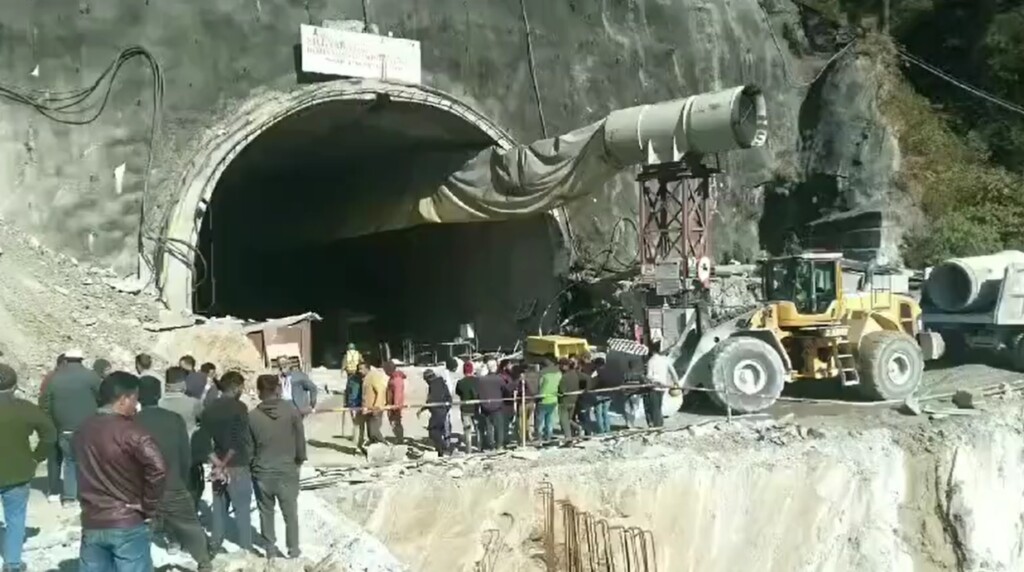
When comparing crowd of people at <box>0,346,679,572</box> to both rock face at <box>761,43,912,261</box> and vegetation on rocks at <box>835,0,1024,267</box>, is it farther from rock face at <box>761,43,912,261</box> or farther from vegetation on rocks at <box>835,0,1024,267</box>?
vegetation on rocks at <box>835,0,1024,267</box>

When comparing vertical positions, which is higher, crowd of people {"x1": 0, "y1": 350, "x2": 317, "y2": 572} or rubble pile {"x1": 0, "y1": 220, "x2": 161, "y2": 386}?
rubble pile {"x1": 0, "y1": 220, "x2": 161, "y2": 386}

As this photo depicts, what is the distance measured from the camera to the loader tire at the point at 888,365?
16578 millimetres

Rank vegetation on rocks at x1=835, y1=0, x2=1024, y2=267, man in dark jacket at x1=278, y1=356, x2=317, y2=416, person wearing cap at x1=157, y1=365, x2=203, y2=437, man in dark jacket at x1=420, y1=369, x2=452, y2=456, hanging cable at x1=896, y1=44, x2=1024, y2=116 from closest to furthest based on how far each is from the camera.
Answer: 1. person wearing cap at x1=157, y1=365, x2=203, y2=437
2. man in dark jacket at x1=420, y1=369, x2=452, y2=456
3. man in dark jacket at x1=278, y1=356, x2=317, y2=416
4. vegetation on rocks at x1=835, y1=0, x2=1024, y2=267
5. hanging cable at x1=896, y1=44, x2=1024, y2=116

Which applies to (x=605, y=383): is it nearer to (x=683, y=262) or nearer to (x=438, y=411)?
(x=438, y=411)

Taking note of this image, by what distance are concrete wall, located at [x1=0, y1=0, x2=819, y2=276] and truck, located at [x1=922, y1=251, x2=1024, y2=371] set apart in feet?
22.9

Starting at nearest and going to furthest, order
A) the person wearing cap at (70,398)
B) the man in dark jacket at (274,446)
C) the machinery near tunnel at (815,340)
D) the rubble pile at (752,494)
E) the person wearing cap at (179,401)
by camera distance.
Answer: the man in dark jacket at (274,446) → the person wearing cap at (179,401) → the person wearing cap at (70,398) → the rubble pile at (752,494) → the machinery near tunnel at (815,340)

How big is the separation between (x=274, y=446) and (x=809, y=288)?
35.8ft

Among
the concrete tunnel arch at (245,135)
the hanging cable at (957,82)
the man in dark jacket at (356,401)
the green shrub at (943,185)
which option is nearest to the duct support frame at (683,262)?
the man in dark jacket at (356,401)

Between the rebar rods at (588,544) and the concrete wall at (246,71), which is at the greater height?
the concrete wall at (246,71)

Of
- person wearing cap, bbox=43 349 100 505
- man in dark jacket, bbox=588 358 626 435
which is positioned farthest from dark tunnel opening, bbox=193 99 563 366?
person wearing cap, bbox=43 349 100 505

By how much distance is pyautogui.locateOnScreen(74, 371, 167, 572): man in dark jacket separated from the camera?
621 cm

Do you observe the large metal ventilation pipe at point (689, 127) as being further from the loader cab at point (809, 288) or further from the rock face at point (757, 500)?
the rock face at point (757, 500)

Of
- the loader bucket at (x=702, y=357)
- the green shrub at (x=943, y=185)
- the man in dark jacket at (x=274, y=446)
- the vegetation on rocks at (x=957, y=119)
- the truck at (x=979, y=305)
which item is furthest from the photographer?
the vegetation on rocks at (x=957, y=119)

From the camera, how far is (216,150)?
63.8 feet
